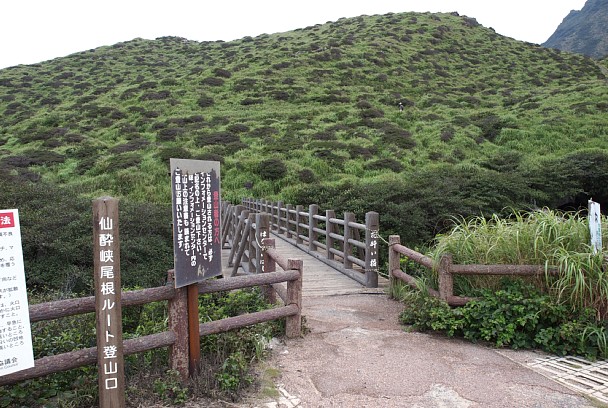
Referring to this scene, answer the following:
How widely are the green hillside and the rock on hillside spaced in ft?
115

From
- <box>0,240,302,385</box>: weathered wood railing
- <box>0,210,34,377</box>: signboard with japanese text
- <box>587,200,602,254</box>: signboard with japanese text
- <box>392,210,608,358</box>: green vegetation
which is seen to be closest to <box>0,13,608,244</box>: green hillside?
<box>392,210,608,358</box>: green vegetation

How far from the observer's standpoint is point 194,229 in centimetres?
339

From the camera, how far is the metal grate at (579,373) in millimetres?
3295

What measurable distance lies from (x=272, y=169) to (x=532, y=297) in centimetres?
1751

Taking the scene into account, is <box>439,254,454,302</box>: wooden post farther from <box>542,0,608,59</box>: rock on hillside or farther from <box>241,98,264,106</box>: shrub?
<box>542,0,608,59</box>: rock on hillside

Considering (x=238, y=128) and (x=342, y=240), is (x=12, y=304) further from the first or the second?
(x=238, y=128)

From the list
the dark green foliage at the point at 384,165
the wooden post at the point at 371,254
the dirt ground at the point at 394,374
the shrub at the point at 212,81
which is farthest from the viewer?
the shrub at the point at 212,81

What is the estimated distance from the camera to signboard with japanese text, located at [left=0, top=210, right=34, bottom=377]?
2.21m

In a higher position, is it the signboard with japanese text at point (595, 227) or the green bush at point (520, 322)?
the signboard with japanese text at point (595, 227)

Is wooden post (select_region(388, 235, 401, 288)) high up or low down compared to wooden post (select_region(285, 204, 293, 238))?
up

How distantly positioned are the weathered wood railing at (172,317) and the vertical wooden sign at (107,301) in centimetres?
40

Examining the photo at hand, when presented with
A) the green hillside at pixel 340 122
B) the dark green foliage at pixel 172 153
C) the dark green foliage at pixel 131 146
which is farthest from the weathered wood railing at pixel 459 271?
the dark green foliage at pixel 131 146

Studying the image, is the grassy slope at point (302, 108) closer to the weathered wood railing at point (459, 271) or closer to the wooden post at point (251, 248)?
the wooden post at point (251, 248)

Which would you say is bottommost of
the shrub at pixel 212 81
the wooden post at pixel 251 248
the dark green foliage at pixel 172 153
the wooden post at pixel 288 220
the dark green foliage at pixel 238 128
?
the wooden post at pixel 288 220
